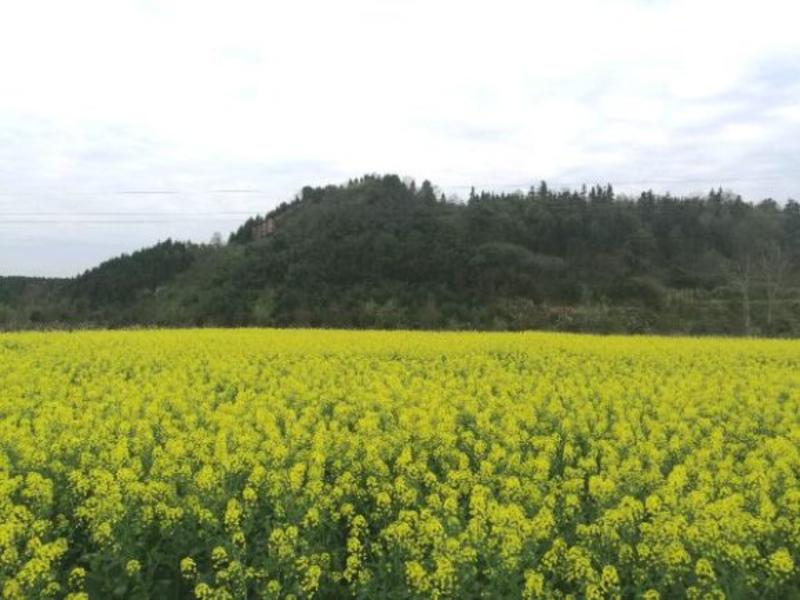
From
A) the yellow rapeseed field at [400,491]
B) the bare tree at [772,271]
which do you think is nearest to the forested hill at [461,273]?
the bare tree at [772,271]

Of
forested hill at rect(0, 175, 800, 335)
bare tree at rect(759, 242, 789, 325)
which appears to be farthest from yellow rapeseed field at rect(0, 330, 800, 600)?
bare tree at rect(759, 242, 789, 325)

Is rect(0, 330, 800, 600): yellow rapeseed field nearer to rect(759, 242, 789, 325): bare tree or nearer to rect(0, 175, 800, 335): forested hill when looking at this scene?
rect(0, 175, 800, 335): forested hill

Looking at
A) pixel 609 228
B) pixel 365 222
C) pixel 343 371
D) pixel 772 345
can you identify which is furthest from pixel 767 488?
pixel 609 228

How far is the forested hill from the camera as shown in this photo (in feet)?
144

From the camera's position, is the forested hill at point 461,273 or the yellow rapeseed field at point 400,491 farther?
the forested hill at point 461,273

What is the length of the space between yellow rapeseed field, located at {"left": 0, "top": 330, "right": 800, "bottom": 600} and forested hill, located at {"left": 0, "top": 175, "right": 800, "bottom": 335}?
1148 inches

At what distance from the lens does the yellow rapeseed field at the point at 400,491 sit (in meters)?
4.69

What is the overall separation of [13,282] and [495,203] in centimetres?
4451

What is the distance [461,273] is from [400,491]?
45.9 m

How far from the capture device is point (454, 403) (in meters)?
9.51

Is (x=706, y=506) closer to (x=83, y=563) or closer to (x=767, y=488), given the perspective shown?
(x=767, y=488)

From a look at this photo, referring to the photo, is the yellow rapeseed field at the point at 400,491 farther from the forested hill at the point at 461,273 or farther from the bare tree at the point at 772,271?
the bare tree at the point at 772,271

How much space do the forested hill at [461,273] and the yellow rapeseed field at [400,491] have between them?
95.7ft

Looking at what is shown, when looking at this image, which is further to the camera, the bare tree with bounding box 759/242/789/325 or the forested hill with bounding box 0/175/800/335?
the bare tree with bounding box 759/242/789/325
